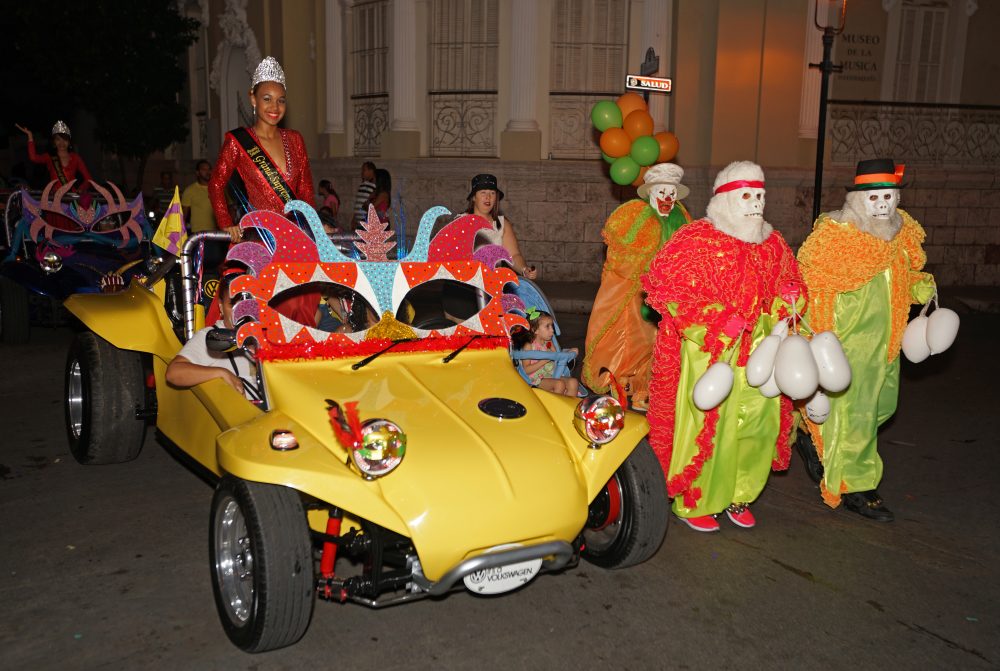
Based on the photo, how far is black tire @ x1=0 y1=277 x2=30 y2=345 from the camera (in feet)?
31.0

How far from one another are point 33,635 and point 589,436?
8.01 ft

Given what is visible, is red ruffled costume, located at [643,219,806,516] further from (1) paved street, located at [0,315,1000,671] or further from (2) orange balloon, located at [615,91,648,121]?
(2) orange balloon, located at [615,91,648,121]

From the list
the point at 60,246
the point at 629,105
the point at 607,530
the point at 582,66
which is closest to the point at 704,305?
the point at 607,530

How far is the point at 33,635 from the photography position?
12.1ft

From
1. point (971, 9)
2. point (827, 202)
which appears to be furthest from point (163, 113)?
point (971, 9)

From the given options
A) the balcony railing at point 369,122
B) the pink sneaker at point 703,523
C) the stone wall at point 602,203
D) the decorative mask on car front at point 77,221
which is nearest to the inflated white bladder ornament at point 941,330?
the pink sneaker at point 703,523

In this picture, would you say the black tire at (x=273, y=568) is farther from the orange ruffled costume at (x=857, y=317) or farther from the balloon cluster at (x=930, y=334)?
the balloon cluster at (x=930, y=334)

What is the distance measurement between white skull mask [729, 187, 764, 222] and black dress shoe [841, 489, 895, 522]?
183cm

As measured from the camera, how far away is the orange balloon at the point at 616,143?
7865mm

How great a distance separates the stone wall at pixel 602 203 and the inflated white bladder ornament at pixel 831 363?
10019 mm

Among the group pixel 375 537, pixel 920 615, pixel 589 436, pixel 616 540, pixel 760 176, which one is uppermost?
pixel 760 176

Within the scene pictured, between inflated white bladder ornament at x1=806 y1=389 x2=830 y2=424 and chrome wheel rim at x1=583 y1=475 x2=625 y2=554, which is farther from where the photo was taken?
inflated white bladder ornament at x1=806 y1=389 x2=830 y2=424

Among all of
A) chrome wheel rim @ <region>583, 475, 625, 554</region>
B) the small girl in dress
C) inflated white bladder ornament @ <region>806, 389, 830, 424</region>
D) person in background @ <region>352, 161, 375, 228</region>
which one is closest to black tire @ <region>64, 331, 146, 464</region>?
the small girl in dress

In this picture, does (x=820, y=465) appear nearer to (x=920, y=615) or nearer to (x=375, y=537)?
(x=920, y=615)
